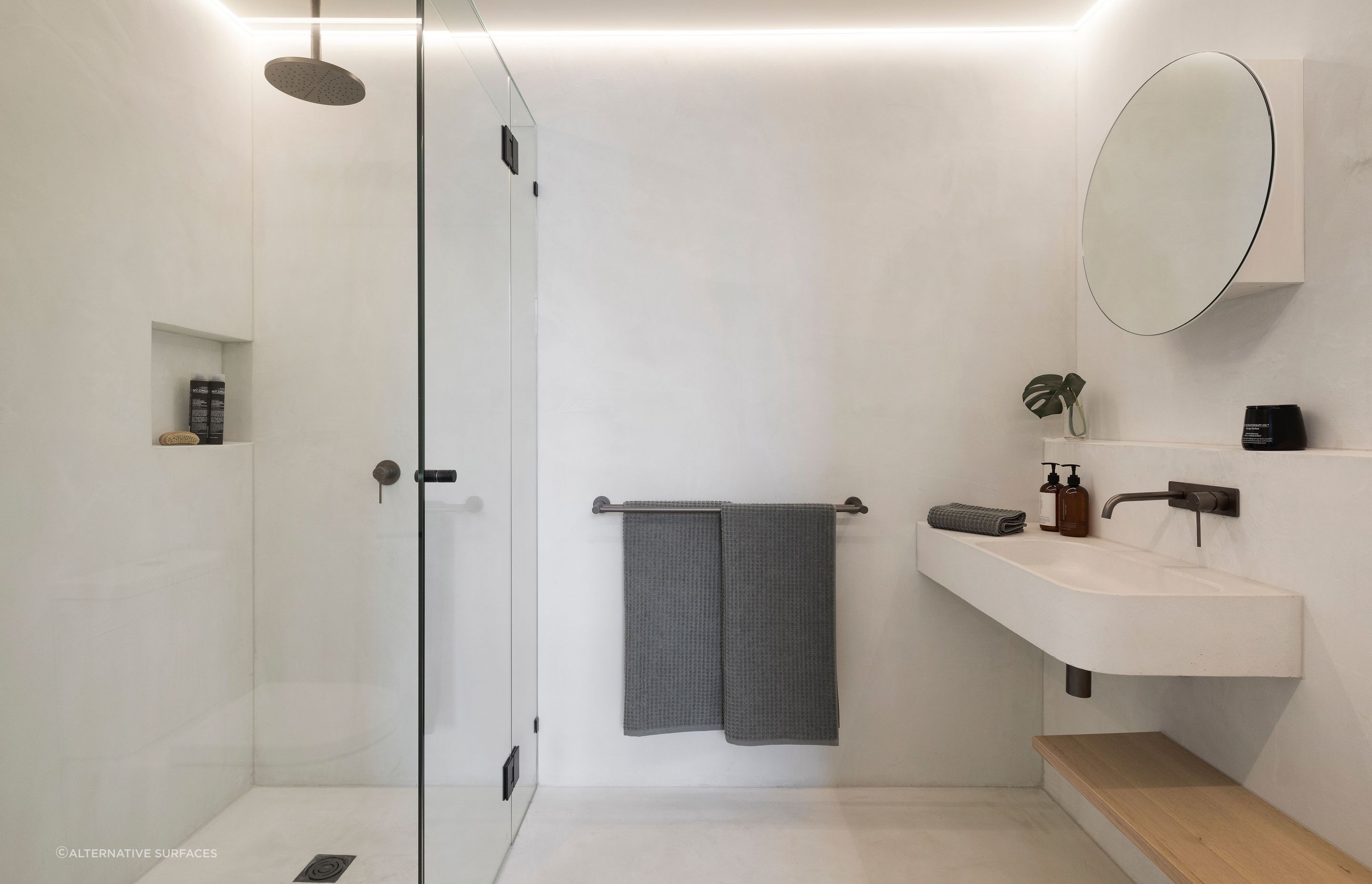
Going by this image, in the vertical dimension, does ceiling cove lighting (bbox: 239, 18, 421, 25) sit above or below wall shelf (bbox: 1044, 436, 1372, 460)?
above

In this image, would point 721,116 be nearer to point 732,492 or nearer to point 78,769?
point 732,492

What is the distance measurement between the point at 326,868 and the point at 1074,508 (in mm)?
1766

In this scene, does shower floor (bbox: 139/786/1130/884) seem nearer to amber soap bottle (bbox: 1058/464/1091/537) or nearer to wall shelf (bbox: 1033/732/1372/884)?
wall shelf (bbox: 1033/732/1372/884)

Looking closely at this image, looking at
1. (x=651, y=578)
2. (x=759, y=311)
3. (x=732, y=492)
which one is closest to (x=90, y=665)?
(x=651, y=578)

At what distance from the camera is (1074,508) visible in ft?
5.66

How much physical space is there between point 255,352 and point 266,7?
41 centimetres

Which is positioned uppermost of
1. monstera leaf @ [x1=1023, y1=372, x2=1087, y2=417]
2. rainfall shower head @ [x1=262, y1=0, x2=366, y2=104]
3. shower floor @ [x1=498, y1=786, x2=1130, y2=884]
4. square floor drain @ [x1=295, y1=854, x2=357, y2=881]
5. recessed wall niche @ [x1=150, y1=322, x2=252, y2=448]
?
rainfall shower head @ [x1=262, y1=0, x2=366, y2=104]

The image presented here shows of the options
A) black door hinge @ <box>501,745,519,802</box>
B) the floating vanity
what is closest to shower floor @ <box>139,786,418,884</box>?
black door hinge @ <box>501,745,519,802</box>

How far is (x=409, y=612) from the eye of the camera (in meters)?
1.07

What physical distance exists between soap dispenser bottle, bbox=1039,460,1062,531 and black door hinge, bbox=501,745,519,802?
1.54 meters

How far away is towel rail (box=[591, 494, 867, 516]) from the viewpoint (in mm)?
1834

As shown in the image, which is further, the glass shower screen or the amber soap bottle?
the amber soap bottle

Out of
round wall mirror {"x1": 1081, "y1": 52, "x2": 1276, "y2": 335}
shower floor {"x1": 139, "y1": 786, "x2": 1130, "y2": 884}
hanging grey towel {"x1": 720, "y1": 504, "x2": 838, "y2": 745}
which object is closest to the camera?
round wall mirror {"x1": 1081, "y1": 52, "x2": 1276, "y2": 335}

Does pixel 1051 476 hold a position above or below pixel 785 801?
above
